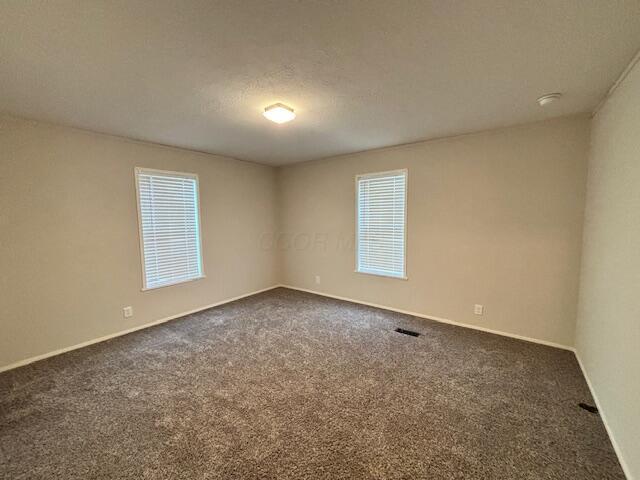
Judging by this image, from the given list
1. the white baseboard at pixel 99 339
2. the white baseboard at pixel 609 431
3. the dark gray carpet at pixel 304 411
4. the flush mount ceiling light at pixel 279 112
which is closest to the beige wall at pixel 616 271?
the white baseboard at pixel 609 431

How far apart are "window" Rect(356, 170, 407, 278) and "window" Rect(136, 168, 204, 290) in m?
2.58

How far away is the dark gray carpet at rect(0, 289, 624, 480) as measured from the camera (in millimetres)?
1504

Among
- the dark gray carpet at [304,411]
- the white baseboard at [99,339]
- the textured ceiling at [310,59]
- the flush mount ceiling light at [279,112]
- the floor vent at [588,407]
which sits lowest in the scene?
the dark gray carpet at [304,411]

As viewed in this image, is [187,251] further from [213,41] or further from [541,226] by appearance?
[541,226]

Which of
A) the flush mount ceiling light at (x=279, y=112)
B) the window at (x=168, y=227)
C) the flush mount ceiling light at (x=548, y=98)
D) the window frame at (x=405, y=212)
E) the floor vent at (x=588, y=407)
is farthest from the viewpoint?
the window frame at (x=405, y=212)

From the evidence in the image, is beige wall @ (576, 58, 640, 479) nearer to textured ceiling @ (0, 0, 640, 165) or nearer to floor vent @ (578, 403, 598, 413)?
floor vent @ (578, 403, 598, 413)

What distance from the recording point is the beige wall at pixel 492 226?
271 centimetres

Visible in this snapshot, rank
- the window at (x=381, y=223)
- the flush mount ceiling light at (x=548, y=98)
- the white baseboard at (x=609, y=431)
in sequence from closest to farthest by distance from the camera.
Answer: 1. the white baseboard at (x=609, y=431)
2. the flush mount ceiling light at (x=548, y=98)
3. the window at (x=381, y=223)

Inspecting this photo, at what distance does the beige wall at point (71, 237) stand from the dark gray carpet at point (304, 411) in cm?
39

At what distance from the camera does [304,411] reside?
6.31 ft

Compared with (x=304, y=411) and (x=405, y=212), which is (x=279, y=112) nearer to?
(x=405, y=212)

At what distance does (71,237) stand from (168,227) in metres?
1.03

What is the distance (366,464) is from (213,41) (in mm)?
2568

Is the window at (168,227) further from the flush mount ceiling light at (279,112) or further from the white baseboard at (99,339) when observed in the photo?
the flush mount ceiling light at (279,112)
